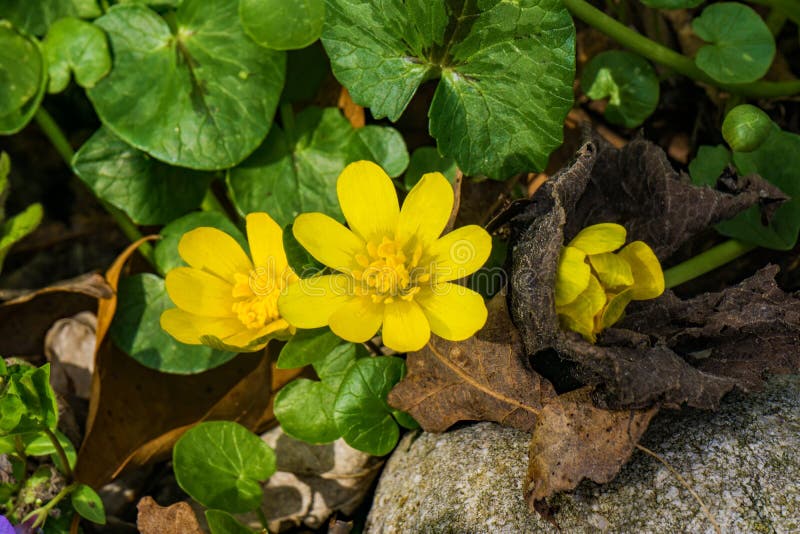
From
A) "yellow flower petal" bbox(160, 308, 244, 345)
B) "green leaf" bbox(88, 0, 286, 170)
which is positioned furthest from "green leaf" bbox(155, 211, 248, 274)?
"yellow flower petal" bbox(160, 308, 244, 345)

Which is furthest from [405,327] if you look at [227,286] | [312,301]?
[227,286]

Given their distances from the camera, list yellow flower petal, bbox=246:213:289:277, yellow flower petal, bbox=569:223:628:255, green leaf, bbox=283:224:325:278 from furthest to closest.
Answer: yellow flower petal, bbox=246:213:289:277, green leaf, bbox=283:224:325:278, yellow flower petal, bbox=569:223:628:255

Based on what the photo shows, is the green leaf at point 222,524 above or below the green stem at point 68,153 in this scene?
below

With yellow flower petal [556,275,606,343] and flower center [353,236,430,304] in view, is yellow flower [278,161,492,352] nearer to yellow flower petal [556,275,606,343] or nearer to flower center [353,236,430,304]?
flower center [353,236,430,304]

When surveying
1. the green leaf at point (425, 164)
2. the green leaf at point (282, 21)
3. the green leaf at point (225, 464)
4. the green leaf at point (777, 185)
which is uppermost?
the green leaf at point (282, 21)

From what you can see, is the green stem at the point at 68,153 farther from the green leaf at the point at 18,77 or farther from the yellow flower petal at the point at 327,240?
the yellow flower petal at the point at 327,240

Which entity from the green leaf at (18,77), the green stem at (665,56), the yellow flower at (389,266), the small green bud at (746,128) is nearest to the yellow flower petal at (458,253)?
the yellow flower at (389,266)
